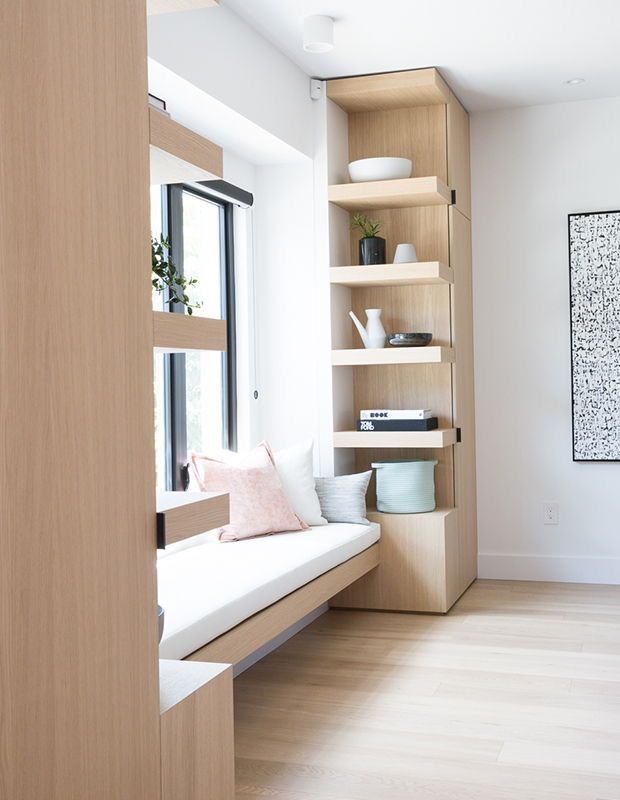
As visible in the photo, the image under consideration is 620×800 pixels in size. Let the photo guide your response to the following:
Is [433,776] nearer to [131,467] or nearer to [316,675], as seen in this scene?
[316,675]

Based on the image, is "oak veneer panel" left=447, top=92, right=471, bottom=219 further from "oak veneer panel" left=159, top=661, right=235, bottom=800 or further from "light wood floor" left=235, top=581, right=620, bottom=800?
"oak veneer panel" left=159, top=661, right=235, bottom=800

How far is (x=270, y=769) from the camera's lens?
8.93 feet

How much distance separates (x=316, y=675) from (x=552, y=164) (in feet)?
10.3

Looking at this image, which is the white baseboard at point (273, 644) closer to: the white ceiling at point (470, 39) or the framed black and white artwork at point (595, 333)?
the framed black and white artwork at point (595, 333)

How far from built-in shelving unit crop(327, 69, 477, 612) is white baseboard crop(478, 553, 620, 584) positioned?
0.78 ft

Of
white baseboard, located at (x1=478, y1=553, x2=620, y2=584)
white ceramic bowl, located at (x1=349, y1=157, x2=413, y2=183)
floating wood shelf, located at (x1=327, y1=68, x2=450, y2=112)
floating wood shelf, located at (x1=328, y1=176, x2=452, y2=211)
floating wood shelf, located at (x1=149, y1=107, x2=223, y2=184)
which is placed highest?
floating wood shelf, located at (x1=327, y1=68, x2=450, y2=112)

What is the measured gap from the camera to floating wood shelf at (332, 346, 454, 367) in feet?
14.8

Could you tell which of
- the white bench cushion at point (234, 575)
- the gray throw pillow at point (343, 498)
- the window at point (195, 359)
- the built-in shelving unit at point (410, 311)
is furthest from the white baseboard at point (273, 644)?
the window at point (195, 359)

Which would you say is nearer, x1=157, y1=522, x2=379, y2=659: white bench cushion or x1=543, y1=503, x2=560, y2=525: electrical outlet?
x1=157, y1=522, x2=379, y2=659: white bench cushion

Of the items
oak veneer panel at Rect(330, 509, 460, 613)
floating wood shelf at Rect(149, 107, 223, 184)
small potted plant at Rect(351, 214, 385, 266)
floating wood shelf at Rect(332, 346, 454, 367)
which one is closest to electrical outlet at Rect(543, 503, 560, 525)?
oak veneer panel at Rect(330, 509, 460, 613)

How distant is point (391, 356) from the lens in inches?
178

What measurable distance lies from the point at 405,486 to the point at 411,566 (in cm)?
38

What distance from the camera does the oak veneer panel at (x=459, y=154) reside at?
4824 millimetres

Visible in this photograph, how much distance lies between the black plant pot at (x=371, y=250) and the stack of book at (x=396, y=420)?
75 centimetres
